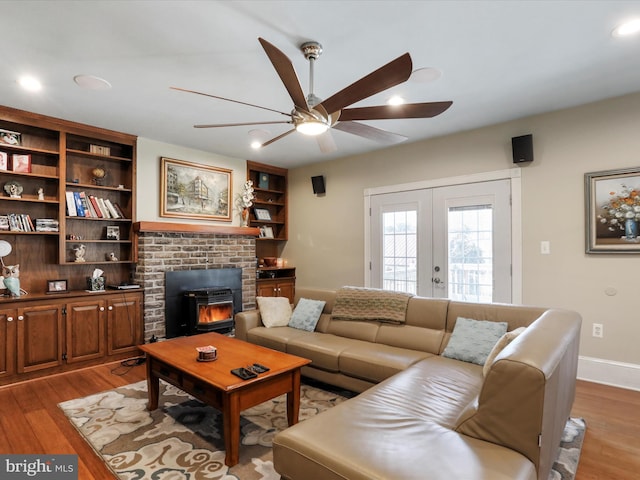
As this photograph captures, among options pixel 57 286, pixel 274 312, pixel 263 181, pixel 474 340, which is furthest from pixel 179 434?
pixel 263 181

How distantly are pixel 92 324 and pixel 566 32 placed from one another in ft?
16.2

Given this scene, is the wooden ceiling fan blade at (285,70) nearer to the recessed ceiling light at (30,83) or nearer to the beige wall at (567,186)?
the recessed ceiling light at (30,83)

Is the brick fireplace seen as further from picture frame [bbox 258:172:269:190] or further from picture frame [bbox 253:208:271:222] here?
picture frame [bbox 258:172:269:190]

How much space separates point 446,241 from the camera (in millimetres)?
4316

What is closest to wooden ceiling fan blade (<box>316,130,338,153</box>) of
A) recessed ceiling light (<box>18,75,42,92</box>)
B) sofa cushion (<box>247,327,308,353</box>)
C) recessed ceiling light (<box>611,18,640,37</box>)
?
sofa cushion (<box>247,327,308,353</box>)

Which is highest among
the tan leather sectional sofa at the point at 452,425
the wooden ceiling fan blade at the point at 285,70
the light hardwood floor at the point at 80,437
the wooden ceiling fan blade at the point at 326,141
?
the wooden ceiling fan blade at the point at 285,70

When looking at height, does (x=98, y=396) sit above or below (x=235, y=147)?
below

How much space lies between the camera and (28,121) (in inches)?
141

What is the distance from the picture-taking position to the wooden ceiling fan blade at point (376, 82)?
5.69 ft

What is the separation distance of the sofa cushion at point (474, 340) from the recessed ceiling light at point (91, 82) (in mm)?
3553

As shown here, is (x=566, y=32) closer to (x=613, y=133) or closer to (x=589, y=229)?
(x=613, y=133)

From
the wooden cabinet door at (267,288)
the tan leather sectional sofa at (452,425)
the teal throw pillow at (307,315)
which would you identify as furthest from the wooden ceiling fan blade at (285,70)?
the wooden cabinet door at (267,288)

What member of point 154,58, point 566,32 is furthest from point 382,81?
point 154,58

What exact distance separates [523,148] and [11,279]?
210 inches
